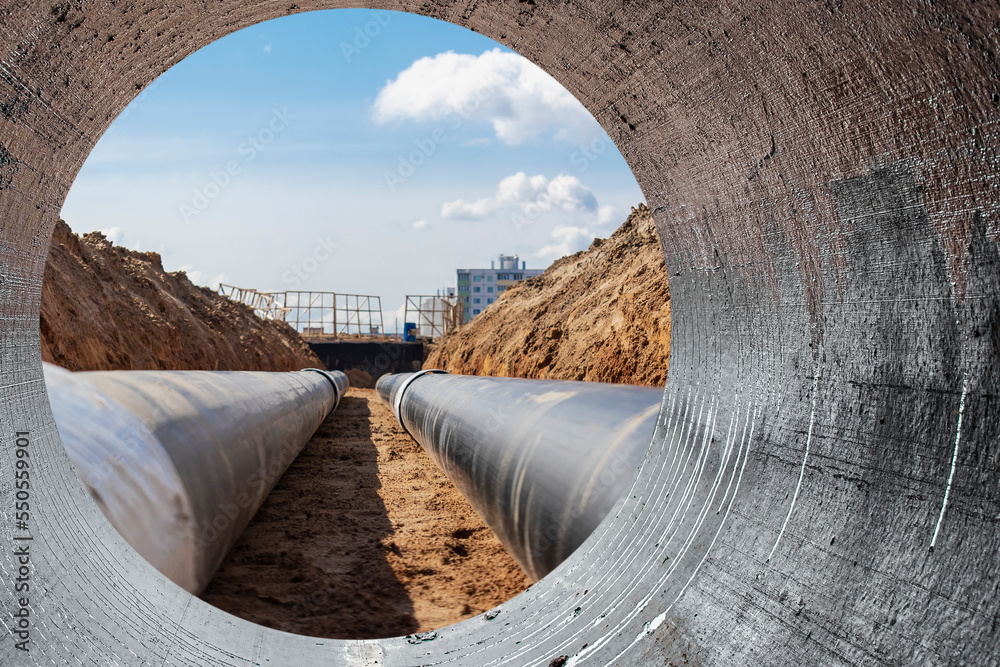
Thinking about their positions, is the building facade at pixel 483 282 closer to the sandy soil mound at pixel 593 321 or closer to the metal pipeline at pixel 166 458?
the sandy soil mound at pixel 593 321

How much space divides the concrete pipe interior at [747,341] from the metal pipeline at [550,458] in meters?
0.19

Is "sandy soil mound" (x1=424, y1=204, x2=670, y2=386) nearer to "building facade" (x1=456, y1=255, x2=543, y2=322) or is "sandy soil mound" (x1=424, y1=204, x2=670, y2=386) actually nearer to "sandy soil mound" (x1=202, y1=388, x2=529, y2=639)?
"sandy soil mound" (x1=202, y1=388, x2=529, y2=639)

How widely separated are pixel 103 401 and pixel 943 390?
8.08 ft

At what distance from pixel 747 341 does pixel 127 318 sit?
1118 centimetres

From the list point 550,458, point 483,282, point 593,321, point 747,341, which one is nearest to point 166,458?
point 550,458

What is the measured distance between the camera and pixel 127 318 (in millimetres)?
10078

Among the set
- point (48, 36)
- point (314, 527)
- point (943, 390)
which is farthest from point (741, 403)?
point (314, 527)

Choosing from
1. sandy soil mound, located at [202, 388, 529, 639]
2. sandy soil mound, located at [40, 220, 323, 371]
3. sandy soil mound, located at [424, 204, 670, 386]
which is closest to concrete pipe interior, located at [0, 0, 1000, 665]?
sandy soil mound, located at [202, 388, 529, 639]

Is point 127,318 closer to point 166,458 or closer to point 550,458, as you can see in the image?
point 166,458

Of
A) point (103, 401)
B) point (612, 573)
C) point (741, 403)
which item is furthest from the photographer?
point (103, 401)

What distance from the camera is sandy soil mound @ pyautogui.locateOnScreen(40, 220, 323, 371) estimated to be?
7.47 meters

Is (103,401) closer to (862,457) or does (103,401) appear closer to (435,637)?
(435,637)

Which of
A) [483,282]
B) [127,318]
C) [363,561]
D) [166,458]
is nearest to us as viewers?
[166,458]

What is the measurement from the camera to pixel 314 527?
3816 mm
